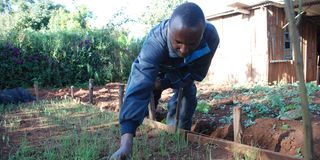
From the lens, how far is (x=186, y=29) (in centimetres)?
230

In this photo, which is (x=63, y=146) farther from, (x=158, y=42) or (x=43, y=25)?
(x=43, y=25)

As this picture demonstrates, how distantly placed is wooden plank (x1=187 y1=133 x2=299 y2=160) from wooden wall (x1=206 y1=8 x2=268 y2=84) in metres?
8.37

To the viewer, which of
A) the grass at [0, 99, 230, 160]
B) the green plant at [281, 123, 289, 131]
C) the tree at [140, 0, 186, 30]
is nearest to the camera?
the grass at [0, 99, 230, 160]

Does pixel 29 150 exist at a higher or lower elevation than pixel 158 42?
lower

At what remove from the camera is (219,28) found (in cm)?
1381

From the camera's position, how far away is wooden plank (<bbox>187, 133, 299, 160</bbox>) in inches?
107

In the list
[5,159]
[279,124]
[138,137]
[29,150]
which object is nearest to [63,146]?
[29,150]

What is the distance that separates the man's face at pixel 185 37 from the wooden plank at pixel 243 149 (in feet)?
3.46

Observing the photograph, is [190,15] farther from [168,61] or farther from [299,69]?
[299,69]

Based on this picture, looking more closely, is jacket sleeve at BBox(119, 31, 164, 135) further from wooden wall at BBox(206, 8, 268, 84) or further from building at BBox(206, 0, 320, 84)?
wooden wall at BBox(206, 8, 268, 84)

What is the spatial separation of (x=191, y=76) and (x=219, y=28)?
A: 10797 mm

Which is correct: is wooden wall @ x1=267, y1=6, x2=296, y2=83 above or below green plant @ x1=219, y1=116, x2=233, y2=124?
above

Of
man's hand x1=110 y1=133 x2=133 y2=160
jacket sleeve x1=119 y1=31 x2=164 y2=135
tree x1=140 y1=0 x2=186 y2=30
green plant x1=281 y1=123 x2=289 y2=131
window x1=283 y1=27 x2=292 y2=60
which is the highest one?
tree x1=140 y1=0 x2=186 y2=30

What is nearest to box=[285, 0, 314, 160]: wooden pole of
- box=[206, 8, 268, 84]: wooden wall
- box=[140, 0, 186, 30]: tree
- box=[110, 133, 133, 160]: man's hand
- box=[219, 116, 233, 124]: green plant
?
box=[110, 133, 133, 160]: man's hand
